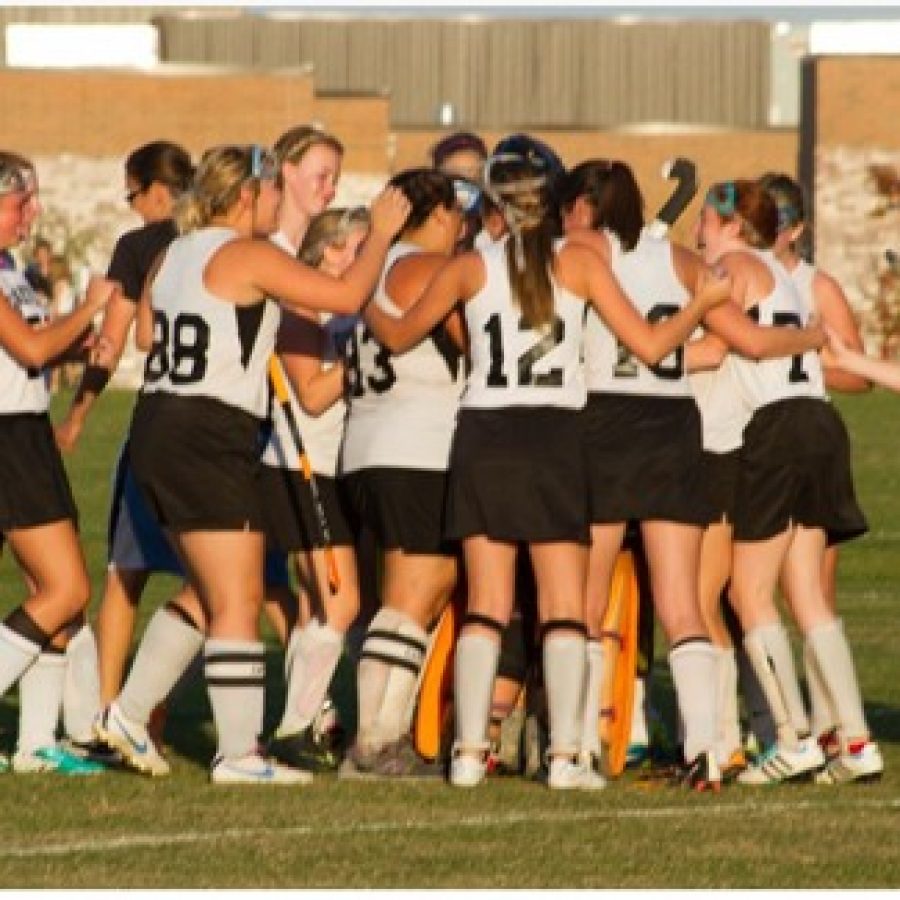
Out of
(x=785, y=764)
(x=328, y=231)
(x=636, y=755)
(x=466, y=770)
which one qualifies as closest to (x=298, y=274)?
(x=328, y=231)

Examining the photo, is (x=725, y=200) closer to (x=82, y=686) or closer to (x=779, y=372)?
(x=779, y=372)

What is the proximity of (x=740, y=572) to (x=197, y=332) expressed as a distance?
204cm

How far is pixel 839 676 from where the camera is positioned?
11508 mm

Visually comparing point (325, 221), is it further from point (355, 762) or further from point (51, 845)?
point (51, 845)

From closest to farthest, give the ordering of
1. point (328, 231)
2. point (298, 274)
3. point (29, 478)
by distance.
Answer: point (298, 274) < point (29, 478) < point (328, 231)

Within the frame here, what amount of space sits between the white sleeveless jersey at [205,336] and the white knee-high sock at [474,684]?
1.01 meters

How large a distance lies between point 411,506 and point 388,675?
56 cm

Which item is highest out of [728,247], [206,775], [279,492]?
[728,247]

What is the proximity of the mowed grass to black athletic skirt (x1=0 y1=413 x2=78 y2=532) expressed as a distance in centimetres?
84

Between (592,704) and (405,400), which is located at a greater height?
(405,400)

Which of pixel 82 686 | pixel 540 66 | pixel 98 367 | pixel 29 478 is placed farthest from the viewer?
pixel 540 66

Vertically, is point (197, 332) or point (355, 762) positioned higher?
point (197, 332)

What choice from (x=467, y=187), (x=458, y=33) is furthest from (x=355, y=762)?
(x=458, y=33)

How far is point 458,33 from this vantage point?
7019cm
